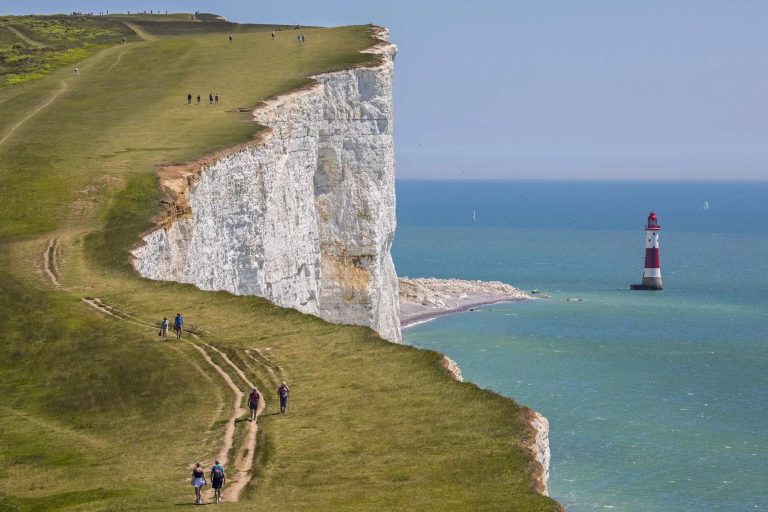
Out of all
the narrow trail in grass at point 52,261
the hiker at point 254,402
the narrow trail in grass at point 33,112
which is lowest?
the hiker at point 254,402

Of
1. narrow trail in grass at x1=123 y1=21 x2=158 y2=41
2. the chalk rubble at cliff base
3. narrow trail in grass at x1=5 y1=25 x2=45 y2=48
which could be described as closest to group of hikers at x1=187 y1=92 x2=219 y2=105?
the chalk rubble at cliff base

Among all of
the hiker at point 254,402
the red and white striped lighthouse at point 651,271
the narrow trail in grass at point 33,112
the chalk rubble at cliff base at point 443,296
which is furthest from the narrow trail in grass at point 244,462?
the red and white striped lighthouse at point 651,271

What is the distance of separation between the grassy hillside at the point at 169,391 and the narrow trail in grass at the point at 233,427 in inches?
3.8

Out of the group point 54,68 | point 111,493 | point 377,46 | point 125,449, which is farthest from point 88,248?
point 54,68

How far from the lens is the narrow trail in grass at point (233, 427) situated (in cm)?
2631

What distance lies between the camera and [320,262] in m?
70.8

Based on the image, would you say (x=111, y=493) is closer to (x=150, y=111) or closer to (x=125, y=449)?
(x=125, y=449)

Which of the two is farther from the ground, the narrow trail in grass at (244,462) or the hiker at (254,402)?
the hiker at (254,402)

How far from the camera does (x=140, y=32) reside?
123m

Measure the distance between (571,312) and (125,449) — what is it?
9532cm

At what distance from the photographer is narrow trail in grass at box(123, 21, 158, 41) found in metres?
118

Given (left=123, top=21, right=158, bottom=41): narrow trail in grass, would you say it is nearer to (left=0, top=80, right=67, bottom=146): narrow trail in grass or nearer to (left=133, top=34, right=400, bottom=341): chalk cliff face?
(left=0, top=80, right=67, bottom=146): narrow trail in grass

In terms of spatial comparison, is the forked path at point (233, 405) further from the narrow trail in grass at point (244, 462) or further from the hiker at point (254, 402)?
the hiker at point (254, 402)

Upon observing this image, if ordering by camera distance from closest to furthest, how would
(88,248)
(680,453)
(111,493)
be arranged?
(111,493) → (88,248) → (680,453)
